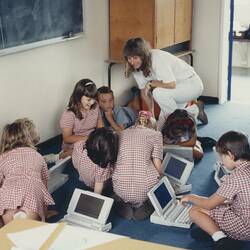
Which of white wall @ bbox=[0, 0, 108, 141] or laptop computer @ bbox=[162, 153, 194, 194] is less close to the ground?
white wall @ bbox=[0, 0, 108, 141]

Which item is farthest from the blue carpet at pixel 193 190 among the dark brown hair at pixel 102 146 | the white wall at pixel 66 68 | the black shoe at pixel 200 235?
the white wall at pixel 66 68

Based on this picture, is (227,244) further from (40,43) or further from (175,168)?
(40,43)

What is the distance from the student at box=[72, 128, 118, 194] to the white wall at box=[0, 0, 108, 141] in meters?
0.88

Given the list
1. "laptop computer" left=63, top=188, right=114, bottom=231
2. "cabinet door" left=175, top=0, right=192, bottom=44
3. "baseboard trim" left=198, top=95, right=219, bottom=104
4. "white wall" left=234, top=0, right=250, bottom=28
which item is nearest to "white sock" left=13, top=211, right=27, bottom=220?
"laptop computer" left=63, top=188, right=114, bottom=231

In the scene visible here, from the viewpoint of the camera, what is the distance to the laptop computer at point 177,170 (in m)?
3.25

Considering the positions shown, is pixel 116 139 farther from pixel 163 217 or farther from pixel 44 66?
pixel 44 66

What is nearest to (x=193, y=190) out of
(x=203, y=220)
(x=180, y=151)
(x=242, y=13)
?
(x=180, y=151)

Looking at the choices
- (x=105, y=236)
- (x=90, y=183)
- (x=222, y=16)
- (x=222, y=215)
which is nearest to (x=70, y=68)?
(x=90, y=183)

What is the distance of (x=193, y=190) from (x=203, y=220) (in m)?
0.71

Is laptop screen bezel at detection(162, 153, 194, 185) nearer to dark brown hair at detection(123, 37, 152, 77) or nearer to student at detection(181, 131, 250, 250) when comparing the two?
student at detection(181, 131, 250, 250)

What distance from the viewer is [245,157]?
2.44 metres

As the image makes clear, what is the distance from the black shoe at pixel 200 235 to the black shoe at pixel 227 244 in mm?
147

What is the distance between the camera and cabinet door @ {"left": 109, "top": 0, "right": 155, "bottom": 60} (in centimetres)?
448

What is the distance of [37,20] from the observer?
3.78 meters
